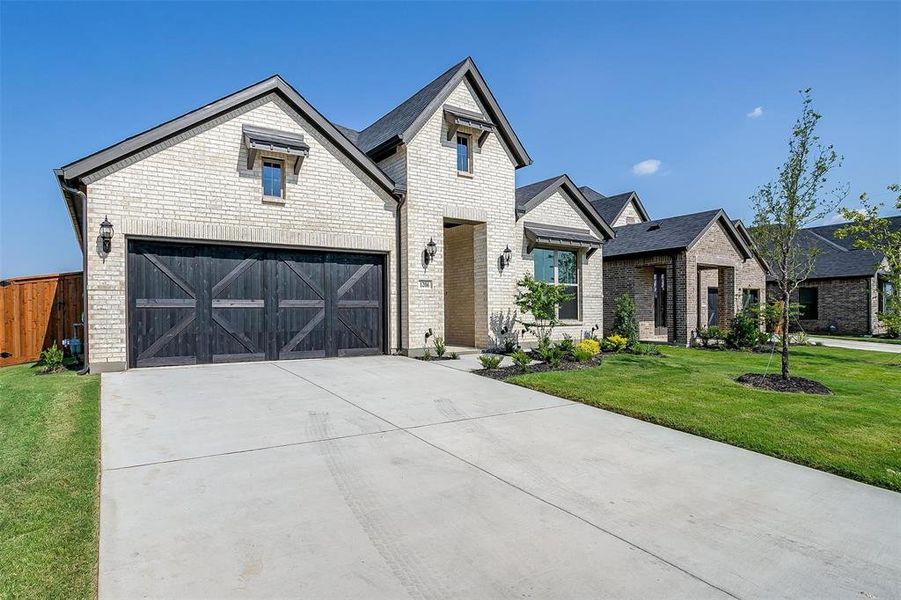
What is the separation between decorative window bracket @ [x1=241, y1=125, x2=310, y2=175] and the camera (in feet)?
33.7

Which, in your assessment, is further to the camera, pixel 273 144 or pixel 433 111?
pixel 433 111

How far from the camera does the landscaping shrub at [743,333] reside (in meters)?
16.4

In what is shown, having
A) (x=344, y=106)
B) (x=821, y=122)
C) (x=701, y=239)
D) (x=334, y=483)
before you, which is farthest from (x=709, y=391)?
(x=344, y=106)

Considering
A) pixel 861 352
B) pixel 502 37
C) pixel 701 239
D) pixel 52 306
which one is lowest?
pixel 861 352

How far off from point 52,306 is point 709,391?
15.4 metres

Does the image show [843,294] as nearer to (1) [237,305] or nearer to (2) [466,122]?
(2) [466,122]

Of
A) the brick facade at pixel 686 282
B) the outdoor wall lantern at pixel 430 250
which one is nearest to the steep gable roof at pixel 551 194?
the outdoor wall lantern at pixel 430 250

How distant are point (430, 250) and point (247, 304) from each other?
4.69 m

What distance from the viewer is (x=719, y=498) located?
3770 millimetres

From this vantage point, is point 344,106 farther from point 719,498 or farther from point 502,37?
point 719,498

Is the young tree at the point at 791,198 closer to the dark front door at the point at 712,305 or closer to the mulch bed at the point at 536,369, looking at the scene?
the mulch bed at the point at 536,369

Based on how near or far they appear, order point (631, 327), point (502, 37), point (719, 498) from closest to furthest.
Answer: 1. point (719, 498)
2. point (502, 37)
3. point (631, 327)

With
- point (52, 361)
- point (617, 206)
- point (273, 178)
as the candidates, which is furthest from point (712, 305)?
point (52, 361)

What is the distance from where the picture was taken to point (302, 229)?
11000 mm
